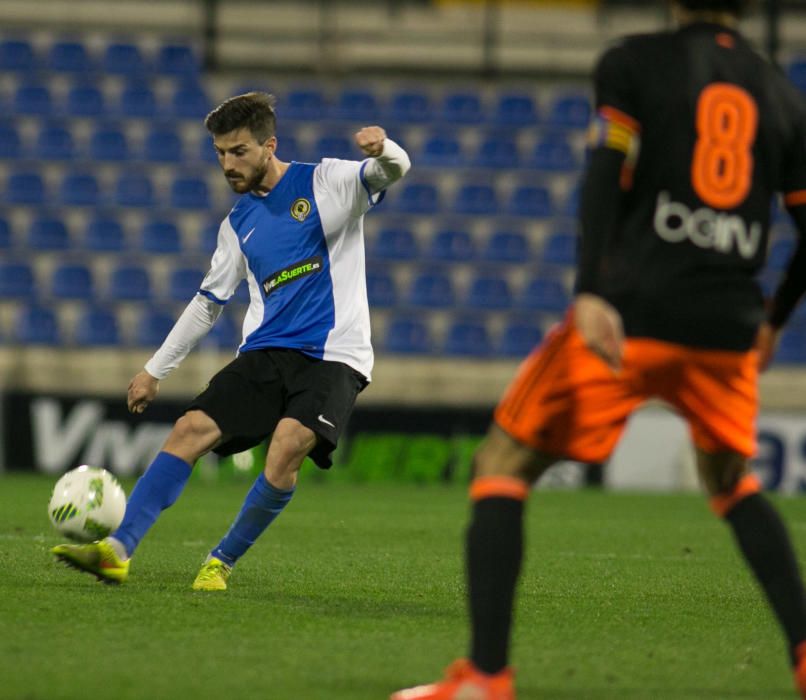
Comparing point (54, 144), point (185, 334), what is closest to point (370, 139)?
point (185, 334)

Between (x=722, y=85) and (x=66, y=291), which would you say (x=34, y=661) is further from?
(x=66, y=291)

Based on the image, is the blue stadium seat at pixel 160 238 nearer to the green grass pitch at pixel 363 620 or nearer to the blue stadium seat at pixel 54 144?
the blue stadium seat at pixel 54 144

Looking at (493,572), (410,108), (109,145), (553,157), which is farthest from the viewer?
(410,108)

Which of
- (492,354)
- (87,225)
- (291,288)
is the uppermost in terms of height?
(291,288)

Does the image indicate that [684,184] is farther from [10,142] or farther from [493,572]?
[10,142]

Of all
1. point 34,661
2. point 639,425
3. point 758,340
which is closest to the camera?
point 758,340

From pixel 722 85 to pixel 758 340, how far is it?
653mm

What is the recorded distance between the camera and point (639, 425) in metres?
14.5

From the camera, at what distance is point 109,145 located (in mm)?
18156

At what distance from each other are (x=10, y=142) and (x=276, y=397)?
13250mm

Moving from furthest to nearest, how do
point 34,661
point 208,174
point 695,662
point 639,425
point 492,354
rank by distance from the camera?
point 208,174
point 492,354
point 639,425
point 695,662
point 34,661

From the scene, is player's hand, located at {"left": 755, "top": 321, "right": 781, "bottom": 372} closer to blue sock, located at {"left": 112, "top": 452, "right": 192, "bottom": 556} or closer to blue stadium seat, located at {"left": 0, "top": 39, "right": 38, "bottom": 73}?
blue sock, located at {"left": 112, "top": 452, "right": 192, "bottom": 556}

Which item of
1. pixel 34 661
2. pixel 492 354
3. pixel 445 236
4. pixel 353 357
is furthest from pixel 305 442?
pixel 445 236

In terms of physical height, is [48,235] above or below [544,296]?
above
